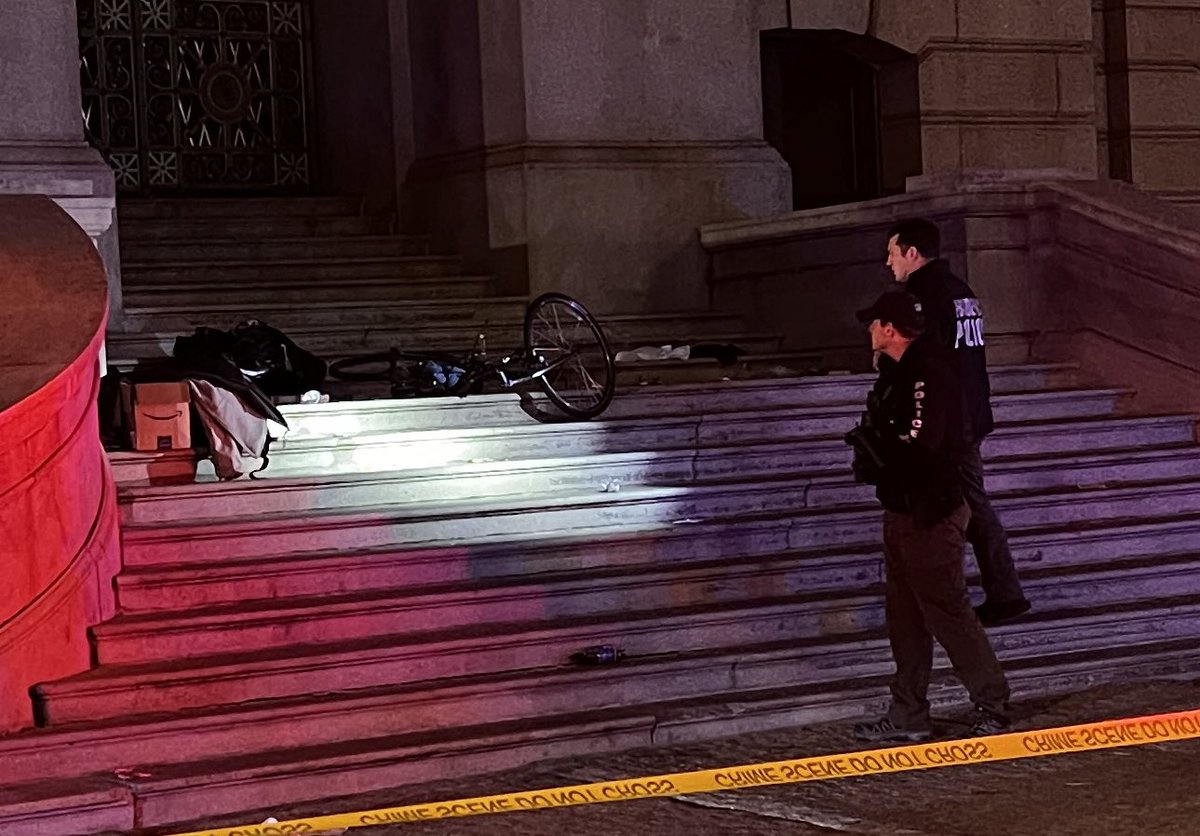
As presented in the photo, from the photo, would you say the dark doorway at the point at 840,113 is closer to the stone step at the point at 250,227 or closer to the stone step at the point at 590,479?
the stone step at the point at 250,227

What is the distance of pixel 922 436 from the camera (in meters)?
8.23

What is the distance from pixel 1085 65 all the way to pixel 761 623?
1086cm

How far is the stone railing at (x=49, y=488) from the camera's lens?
8211 millimetres

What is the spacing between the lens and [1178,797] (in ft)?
24.2

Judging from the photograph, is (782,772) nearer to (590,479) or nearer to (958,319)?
(958,319)

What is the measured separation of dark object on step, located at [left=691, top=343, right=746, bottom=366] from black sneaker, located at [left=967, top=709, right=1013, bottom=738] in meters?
6.09

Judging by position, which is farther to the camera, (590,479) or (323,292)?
(323,292)

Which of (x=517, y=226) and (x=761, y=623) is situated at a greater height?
(x=517, y=226)

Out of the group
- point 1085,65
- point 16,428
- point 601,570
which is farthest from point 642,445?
point 1085,65

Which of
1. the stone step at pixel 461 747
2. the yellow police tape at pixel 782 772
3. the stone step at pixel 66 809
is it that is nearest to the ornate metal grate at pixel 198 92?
the stone step at pixel 461 747

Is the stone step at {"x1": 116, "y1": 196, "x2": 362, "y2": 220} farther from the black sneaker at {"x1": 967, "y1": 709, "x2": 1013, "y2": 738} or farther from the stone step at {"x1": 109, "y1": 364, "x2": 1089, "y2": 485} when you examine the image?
the black sneaker at {"x1": 967, "y1": 709, "x2": 1013, "y2": 738}

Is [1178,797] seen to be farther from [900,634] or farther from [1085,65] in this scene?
[1085,65]

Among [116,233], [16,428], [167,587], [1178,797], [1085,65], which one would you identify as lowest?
[1178,797]

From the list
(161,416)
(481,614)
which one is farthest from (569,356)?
(481,614)
